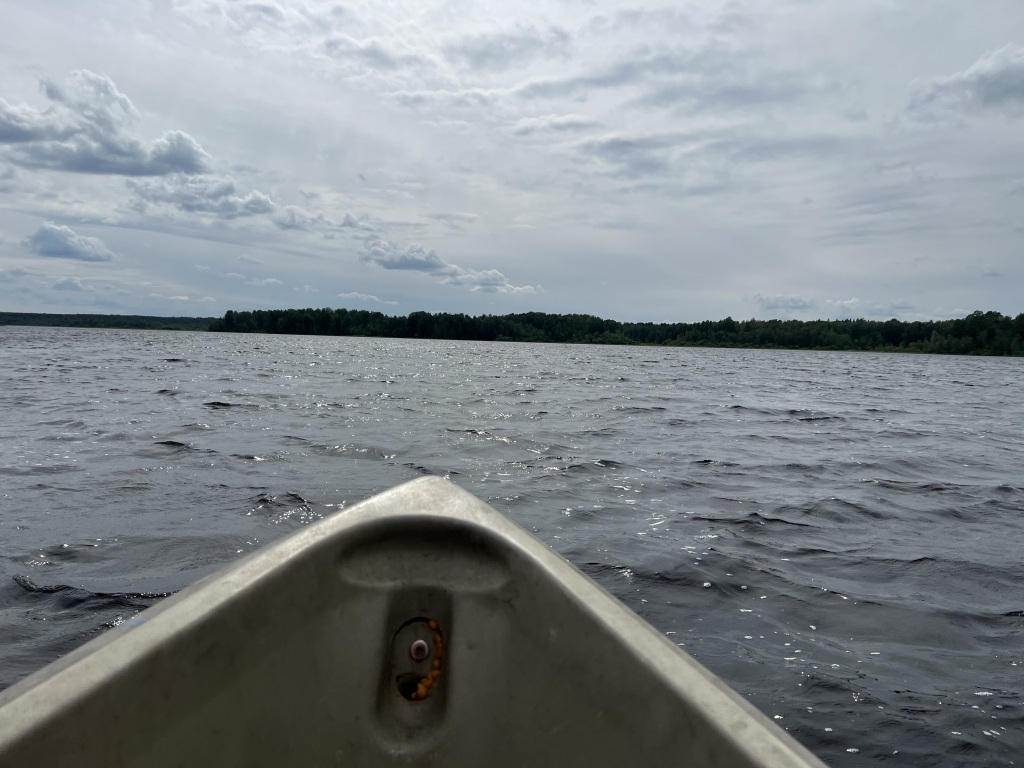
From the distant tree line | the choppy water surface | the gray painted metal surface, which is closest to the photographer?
the gray painted metal surface

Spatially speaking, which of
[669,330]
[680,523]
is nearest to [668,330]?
[669,330]

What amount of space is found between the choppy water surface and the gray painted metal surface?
1735 mm

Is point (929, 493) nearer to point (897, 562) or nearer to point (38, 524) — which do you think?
point (897, 562)

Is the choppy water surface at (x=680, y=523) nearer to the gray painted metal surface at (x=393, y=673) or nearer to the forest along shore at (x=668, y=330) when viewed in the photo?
the gray painted metal surface at (x=393, y=673)

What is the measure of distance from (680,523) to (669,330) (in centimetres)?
14156

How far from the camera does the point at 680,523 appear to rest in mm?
6652

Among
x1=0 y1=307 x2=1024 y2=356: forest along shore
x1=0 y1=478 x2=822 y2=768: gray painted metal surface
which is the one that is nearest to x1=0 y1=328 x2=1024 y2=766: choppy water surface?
x1=0 y1=478 x2=822 y2=768: gray painted metal surface

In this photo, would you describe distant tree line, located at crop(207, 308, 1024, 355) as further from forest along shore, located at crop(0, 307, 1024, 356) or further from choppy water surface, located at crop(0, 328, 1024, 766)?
choppy water surface, located at crop(0, 328, 1024, 766)

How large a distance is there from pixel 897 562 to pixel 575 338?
135 meters

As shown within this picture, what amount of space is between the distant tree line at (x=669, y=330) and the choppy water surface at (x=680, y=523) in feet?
399

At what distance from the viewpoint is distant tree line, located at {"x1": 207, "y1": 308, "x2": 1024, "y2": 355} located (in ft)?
401

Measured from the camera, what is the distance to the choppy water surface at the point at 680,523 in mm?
3643

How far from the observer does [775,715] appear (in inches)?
129

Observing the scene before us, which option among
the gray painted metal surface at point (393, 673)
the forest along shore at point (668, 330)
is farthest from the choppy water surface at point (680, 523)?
the forest along shore at point (668, 330)
